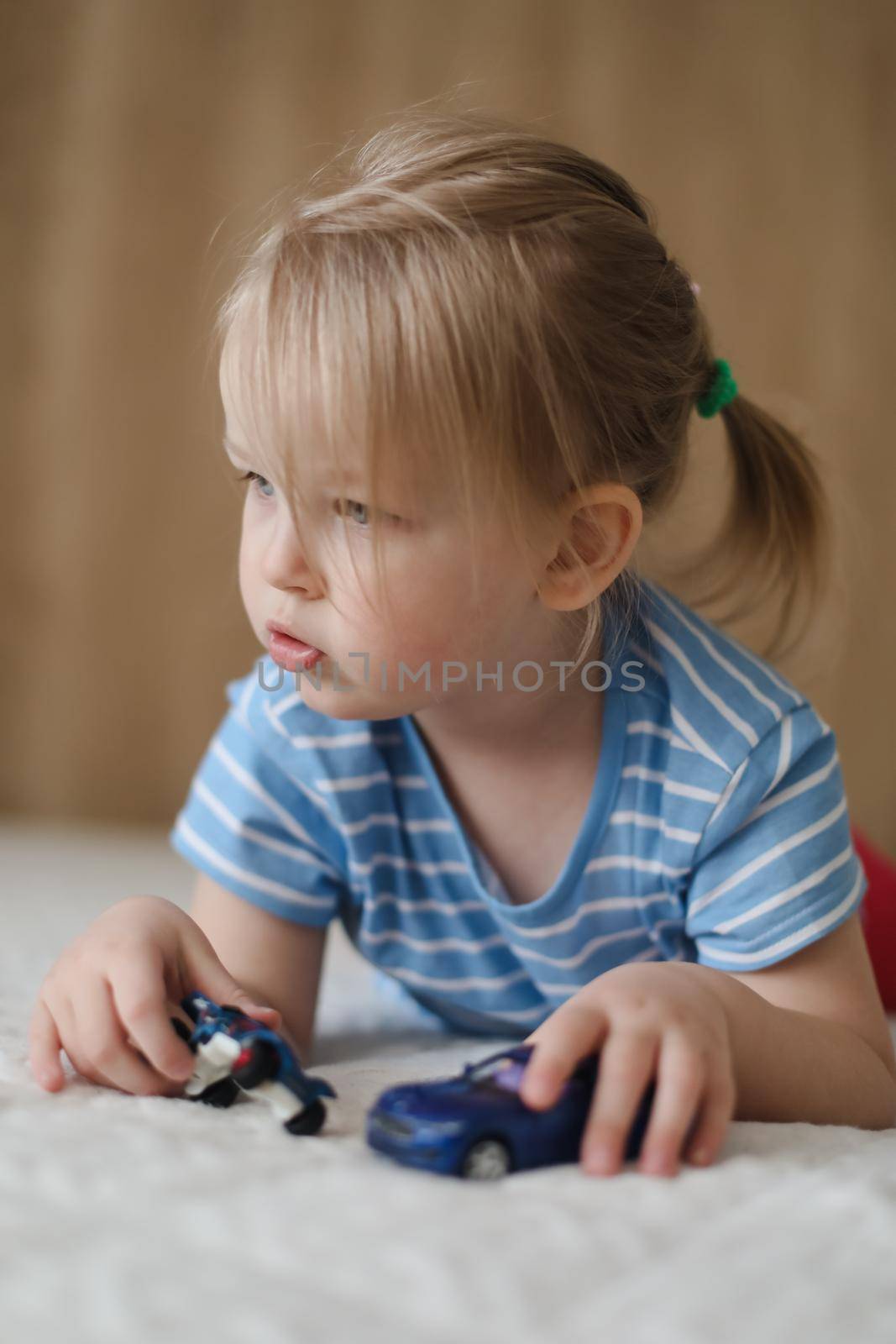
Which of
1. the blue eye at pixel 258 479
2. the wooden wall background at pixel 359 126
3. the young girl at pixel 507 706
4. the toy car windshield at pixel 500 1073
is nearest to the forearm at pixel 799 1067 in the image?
the young girl at pixel 507 706

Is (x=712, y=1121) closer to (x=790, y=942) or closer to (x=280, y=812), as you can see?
(x=790, y=942)

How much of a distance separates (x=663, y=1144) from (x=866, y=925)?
0.59 meters

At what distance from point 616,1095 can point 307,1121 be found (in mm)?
123

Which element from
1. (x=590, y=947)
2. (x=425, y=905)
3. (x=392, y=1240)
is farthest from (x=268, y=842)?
(x=392, y=1240)

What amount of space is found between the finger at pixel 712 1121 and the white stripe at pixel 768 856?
0.22 metres

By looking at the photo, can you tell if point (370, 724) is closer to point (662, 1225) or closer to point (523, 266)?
point (523, 266)

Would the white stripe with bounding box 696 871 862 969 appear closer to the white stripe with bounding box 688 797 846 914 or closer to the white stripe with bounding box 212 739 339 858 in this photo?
the white stripe with bounding box 688 797 846 914

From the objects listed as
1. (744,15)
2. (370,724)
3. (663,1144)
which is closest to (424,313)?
(370,724)

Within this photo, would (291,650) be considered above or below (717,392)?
below

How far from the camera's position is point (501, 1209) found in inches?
17.0

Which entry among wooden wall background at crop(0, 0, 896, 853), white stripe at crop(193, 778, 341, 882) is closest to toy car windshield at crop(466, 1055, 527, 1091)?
white stripe at crop(193, 778, 341, 882)

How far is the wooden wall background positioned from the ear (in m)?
0.99

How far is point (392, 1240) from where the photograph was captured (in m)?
0.40

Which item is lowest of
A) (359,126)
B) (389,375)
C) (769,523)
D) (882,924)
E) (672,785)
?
(882,924)
